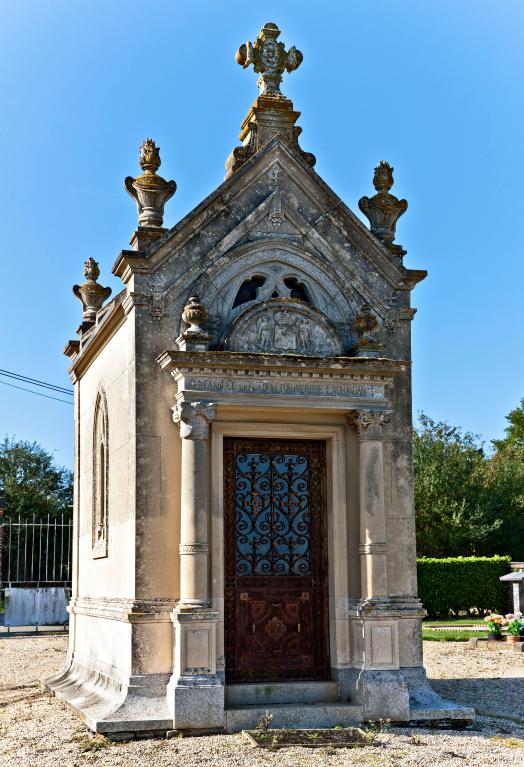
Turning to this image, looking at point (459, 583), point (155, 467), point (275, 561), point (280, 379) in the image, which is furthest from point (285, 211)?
point (459, 583)

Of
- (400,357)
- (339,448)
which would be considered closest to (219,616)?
(339,448)

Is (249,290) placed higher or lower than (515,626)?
higher

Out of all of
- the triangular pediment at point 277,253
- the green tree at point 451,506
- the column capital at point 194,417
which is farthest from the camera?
the green tree at point 451,506

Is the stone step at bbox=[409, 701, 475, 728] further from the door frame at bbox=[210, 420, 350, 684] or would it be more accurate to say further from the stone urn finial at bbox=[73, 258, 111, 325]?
the stone urn finial at bbox=[73, 258, 111, 325]

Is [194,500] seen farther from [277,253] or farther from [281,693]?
[277,253]

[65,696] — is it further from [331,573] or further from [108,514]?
[331,573]

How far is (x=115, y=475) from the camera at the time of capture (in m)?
11.7

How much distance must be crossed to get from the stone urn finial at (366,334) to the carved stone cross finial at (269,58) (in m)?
3.14

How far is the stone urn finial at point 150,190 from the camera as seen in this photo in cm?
1109

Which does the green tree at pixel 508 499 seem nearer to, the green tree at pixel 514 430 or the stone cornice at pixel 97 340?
the green tree at pixel 514 430

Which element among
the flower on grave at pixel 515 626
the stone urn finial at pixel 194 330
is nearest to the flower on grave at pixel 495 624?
the flower on grave at pixel 515 626

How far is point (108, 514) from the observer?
12047 millimetres

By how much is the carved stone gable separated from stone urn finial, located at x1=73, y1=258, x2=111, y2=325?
5.05 metres

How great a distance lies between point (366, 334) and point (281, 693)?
414 centimetres
